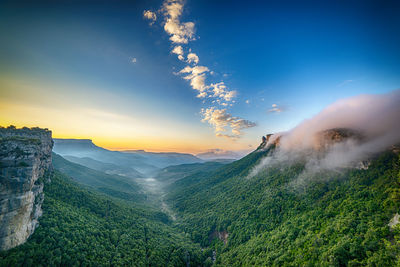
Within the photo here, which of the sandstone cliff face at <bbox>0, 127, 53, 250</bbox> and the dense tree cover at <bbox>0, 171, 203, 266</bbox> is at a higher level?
the sandstone cliff face at <bbox>0, 127, 53, 250</bbox>

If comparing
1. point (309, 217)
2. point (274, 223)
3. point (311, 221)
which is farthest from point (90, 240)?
point (309, 217)

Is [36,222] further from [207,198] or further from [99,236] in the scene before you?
[207,198]

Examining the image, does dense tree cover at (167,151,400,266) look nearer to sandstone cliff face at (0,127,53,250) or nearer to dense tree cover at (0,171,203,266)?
dense tree cover at (0,171,203,266)

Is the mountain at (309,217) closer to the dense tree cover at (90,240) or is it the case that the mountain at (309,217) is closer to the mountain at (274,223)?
the mountain at (274,223)

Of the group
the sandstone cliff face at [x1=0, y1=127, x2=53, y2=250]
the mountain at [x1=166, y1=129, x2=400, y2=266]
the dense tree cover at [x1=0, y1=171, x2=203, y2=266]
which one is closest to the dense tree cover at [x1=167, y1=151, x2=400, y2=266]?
the mountain at [x1=166, y1=129, x2=400, y2=266]

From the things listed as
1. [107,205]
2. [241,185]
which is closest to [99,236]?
[107,205]

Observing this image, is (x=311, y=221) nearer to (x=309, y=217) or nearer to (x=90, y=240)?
(x=309, y=217)
